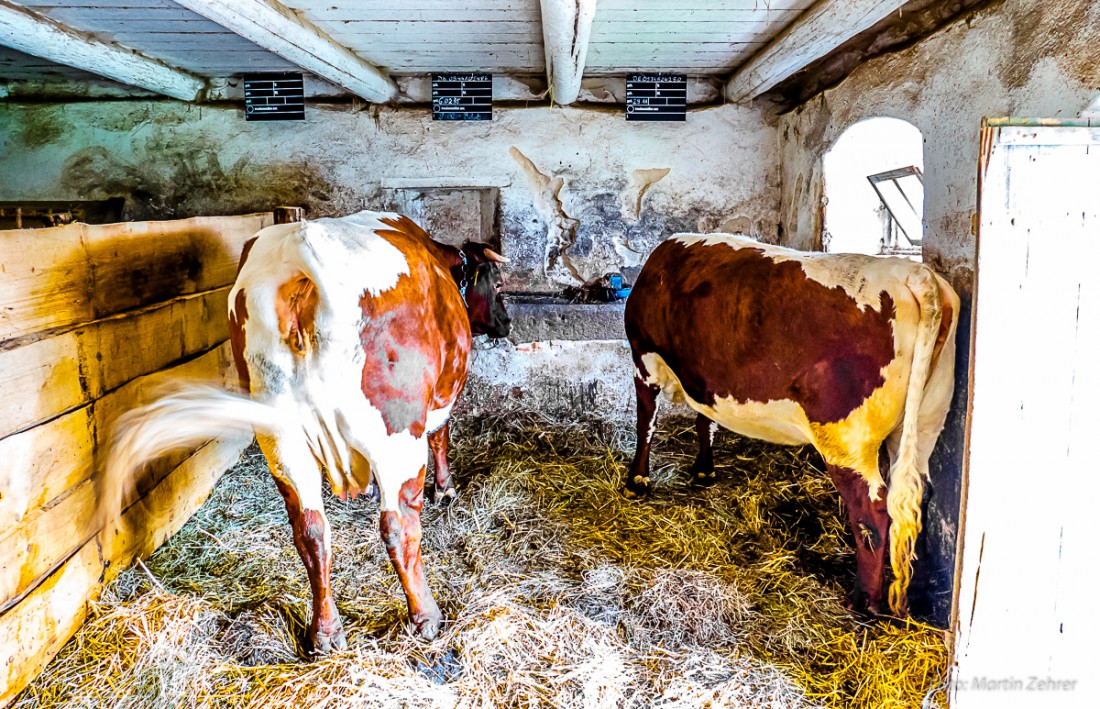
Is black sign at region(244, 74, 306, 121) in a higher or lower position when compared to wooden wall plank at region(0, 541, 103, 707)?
higher

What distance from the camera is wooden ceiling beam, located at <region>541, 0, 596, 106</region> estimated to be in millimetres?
2580

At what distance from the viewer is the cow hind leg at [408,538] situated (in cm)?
236

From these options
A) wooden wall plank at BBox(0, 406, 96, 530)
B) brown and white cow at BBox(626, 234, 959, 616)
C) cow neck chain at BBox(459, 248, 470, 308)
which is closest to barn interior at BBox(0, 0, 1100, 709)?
wooden wall plank at BBox(0, 406, 96, 530)

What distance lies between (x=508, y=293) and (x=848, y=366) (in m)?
3.03

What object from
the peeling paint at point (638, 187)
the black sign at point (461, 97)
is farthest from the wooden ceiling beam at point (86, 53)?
the peeling paint at point (638, 187)

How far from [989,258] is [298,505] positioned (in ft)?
7.77

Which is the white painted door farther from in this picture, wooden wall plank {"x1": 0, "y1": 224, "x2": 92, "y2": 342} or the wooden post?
the wooden post

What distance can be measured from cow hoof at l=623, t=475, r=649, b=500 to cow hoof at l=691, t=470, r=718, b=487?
0.32 meters

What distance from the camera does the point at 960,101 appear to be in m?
2.65

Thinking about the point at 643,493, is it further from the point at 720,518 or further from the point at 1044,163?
the point at 1044,163

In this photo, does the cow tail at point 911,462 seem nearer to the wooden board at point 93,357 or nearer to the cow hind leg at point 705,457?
the cow hind leg at point 705,457

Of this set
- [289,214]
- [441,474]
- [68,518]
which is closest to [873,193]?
[441,474]

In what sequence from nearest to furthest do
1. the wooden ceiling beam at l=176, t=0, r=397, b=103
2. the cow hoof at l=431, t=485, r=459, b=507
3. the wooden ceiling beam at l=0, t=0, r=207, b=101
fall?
the wooden ceiling beam at l=176, t=0, r=397, b=103 → the wooden ceiling beam at l=0, t=0, r=207, b=101 → the cow hoof at l=431, t=485, r=459, b=507

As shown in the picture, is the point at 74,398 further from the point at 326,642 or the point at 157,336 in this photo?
the point at 326,642
